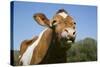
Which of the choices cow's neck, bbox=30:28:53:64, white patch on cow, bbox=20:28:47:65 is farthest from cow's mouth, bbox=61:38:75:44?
white patch on cow, bbox=20:28:47:65

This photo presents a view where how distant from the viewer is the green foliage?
2.26m

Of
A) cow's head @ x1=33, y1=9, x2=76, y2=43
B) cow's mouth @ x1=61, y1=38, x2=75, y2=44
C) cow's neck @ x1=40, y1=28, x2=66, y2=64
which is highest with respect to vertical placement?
cow's head @ x1=33, y1=9, x2=76, y2=43

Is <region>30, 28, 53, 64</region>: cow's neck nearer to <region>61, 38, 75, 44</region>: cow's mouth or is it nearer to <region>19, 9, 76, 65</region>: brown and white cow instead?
<region>19, 9, 76, 65</region>: brown and white cow

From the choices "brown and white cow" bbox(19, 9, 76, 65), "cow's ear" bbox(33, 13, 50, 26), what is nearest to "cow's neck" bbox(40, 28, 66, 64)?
"brown and white cow" bbox(19, 9, 76, 65)

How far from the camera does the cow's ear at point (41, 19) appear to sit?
214 cm

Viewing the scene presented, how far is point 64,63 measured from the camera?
222cm

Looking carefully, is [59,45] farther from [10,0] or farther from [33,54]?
[10,0]

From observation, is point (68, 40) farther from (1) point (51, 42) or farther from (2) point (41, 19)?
(2) point (41, 19)

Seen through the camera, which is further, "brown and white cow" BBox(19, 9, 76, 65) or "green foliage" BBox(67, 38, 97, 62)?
"green foliage" BBox(67, 38, 97, 62)

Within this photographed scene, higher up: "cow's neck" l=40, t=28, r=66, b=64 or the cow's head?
the cow's head

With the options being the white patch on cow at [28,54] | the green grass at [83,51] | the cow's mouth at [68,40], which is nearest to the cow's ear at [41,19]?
the white patch on cow at [28,54]

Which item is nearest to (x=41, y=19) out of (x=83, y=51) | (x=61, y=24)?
(x=61, y=24)

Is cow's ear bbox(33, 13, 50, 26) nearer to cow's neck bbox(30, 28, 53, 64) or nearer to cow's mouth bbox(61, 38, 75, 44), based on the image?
cow's neck bbox(30, 28, 53, 64)

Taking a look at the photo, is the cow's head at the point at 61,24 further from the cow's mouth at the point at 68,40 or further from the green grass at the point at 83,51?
the green grass at the point at 83,51
